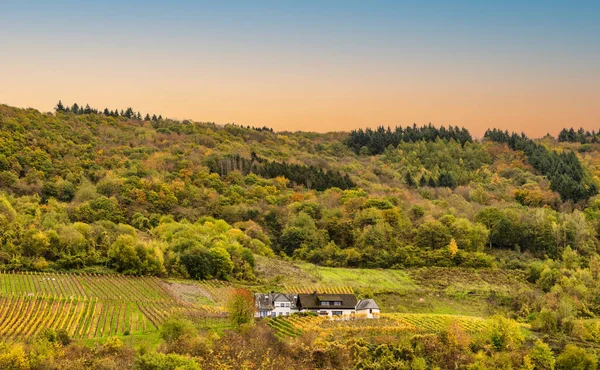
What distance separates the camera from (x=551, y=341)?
186 feet

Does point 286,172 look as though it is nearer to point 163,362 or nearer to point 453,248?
point 453,248

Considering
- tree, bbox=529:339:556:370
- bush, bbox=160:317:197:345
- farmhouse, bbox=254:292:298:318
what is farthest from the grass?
bush, bbox=160:317:197:345

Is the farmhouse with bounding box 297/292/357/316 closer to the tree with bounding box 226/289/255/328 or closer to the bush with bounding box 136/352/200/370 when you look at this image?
the tree with bounding box 226/289/255/328

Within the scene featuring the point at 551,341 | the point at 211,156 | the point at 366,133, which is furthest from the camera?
the point at 366,133

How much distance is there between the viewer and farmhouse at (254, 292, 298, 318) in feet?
190

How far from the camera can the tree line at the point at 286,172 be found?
385 ft

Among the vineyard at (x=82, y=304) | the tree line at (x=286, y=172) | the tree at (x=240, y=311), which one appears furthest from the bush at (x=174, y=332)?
the tree line at (x=286, y=172)

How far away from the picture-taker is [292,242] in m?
90.4

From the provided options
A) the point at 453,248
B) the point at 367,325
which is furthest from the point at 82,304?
the point at 453,248

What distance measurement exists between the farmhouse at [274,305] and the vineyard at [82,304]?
19.2 feet

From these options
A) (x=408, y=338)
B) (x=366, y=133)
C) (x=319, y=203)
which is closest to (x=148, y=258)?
(x=408, y=338)

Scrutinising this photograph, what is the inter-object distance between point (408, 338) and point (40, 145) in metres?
83.3

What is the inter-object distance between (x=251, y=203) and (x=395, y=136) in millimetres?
71869

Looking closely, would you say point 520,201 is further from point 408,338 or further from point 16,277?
point 16,277
